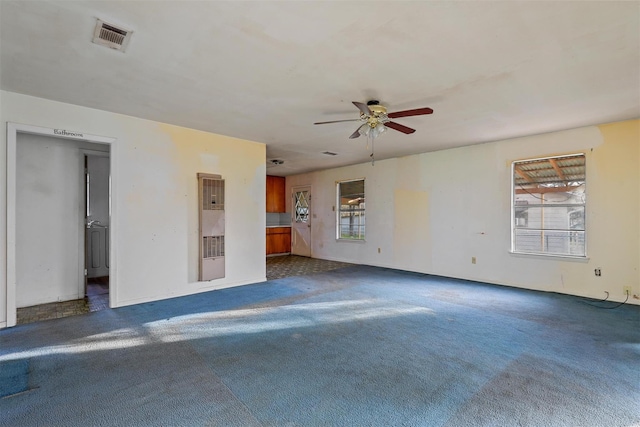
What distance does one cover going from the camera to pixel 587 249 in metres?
4.45

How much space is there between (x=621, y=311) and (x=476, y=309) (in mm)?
1712

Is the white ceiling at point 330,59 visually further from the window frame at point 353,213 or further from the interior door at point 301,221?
the interior door at point 301,221

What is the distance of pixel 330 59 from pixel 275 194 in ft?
23.0

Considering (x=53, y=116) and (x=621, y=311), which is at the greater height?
(x=53, y=116)

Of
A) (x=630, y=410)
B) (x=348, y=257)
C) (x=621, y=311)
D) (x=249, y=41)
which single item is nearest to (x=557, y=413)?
(x=630, y=410)

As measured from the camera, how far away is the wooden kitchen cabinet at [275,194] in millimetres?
9258

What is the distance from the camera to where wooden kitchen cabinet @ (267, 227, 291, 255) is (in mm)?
9078

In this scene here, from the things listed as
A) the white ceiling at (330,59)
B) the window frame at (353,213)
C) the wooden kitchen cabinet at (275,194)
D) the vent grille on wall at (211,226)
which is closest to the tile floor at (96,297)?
the window frame at (353,213)

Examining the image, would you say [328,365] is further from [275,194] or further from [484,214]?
[275,194]

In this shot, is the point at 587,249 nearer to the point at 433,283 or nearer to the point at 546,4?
the point at 433,283

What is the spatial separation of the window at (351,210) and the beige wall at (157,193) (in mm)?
3154

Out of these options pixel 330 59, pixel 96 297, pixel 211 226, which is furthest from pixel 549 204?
pixel 96 297

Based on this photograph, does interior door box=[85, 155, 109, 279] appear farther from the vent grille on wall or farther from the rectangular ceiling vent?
the rectangular ceiling vent

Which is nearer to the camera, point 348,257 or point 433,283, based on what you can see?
point 433,283
